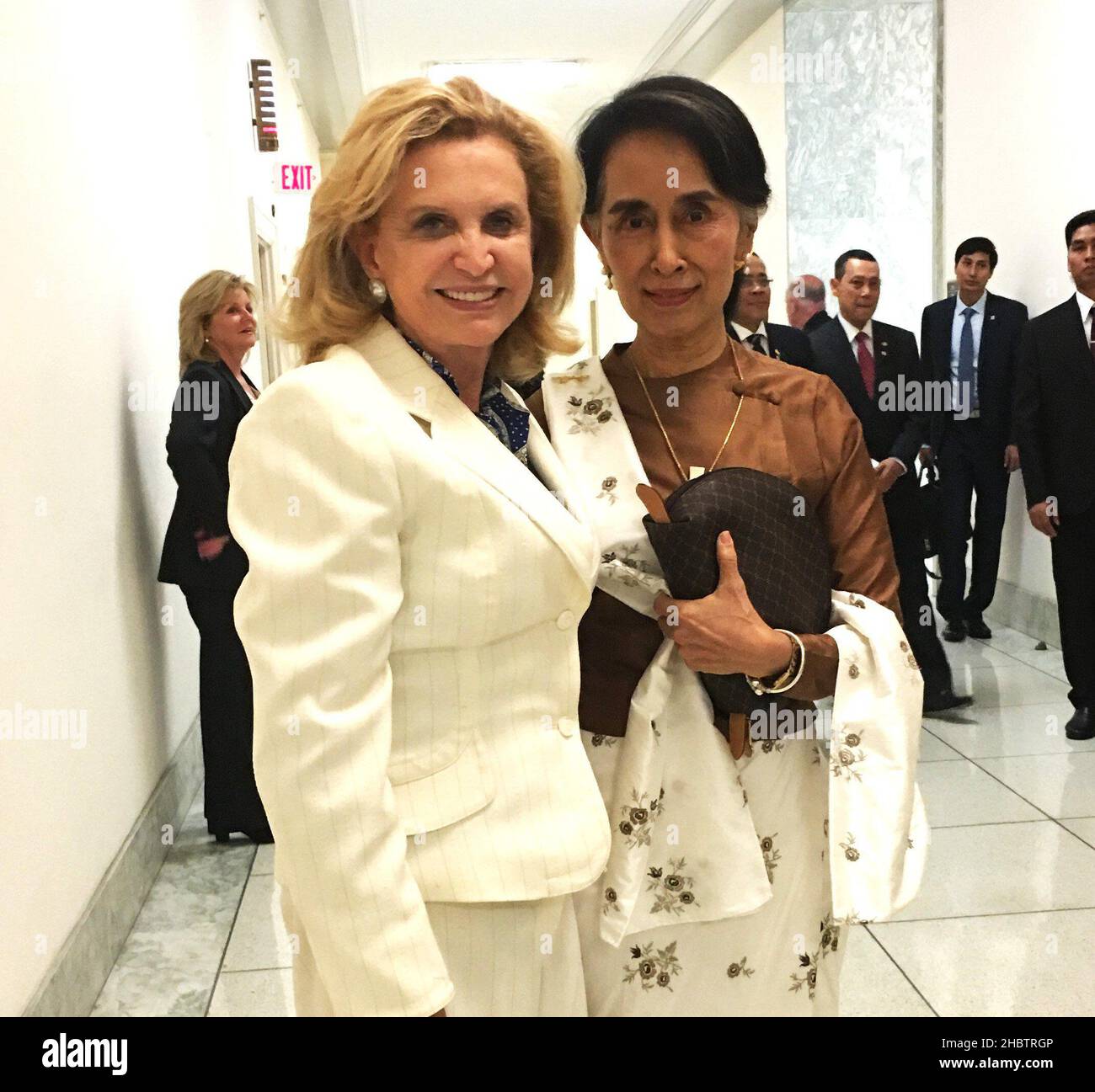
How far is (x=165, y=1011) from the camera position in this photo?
2.79 metres

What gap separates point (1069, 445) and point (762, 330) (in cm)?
143

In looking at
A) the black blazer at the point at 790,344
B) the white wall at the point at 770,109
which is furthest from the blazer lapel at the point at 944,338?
the white wall at the point at 770,109

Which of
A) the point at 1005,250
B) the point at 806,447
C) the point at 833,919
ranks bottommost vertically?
the point at 833,919

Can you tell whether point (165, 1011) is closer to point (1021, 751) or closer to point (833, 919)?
point (833, 919)

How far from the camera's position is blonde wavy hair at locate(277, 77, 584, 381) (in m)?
1.14

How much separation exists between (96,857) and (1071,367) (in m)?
4.23

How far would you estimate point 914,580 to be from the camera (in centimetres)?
521

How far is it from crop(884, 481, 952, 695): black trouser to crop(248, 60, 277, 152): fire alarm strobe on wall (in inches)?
169

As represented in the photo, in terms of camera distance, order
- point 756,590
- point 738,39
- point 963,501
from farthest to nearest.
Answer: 1. point 738,39
2. point 963,501
3. point 756,590

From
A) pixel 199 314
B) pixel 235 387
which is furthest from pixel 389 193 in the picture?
pixel 199 314

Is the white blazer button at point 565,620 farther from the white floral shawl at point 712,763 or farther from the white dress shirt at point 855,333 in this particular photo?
the white dress shirt at point 855,333

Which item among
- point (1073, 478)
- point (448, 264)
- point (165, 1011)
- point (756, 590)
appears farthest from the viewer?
point (1073, 478)

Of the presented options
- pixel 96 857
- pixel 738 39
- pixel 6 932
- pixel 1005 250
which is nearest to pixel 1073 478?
pixel 1005 250

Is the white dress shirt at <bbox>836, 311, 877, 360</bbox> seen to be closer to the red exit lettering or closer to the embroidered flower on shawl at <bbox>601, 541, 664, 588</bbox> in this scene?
the red exit lettering
